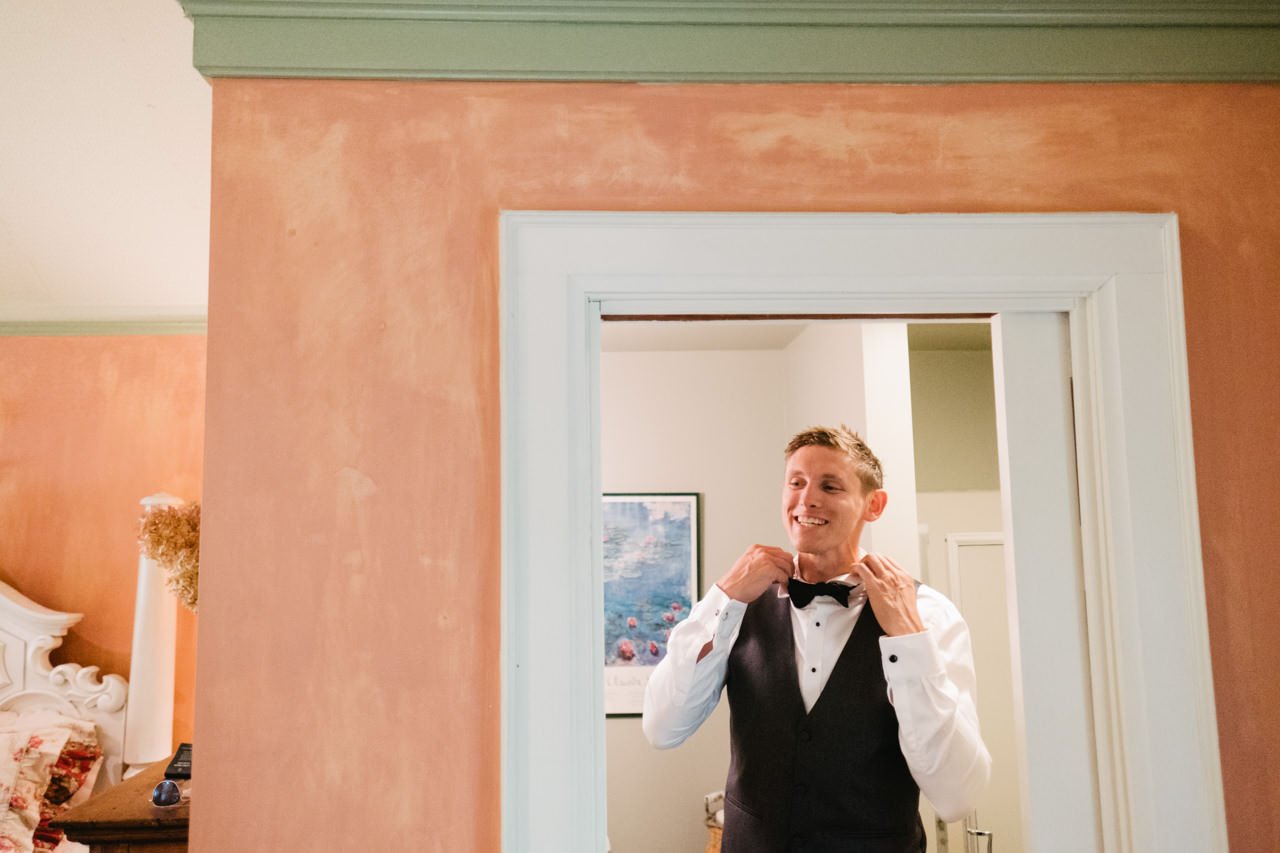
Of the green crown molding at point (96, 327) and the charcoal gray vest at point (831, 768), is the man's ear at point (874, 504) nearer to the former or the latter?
the charcoal gray vest at point (831, 768)

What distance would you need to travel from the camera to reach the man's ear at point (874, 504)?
73.5 inches

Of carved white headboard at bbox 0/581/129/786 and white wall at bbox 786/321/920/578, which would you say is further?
carved white headboard at bbox 0/581/129/786

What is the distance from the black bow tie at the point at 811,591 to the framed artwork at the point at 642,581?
220 centimetres

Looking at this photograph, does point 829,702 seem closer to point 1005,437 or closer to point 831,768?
point 831,768

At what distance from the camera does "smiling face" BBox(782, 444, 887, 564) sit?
1.82 meters

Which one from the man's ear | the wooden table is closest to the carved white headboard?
the wooden table

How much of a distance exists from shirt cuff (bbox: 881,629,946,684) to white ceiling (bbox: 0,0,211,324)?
208 centimetres

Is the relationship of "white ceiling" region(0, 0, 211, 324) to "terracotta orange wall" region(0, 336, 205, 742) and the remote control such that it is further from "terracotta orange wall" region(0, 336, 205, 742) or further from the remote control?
the remote control

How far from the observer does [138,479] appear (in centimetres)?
333

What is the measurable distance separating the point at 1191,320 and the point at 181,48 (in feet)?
7.40

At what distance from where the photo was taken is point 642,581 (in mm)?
3984

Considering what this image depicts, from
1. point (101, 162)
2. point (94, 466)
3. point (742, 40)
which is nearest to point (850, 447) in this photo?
point (742, 40)

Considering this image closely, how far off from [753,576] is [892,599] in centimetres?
26

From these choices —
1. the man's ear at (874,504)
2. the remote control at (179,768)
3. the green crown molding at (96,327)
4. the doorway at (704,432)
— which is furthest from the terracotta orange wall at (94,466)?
the man's ear at (874,504)
